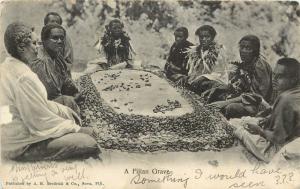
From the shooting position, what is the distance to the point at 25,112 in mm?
2387

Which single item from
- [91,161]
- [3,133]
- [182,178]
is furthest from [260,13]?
[3,133]

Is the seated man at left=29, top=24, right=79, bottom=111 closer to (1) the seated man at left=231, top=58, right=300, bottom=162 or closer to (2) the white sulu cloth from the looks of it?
(2) the white sulu cloth

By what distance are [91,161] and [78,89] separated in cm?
38

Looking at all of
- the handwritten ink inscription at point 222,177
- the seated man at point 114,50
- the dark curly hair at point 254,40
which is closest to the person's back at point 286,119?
the handwritten ink inscription at point 222,177

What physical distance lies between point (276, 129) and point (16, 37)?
56.4 inches

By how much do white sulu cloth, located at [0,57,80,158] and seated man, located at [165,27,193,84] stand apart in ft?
1.90

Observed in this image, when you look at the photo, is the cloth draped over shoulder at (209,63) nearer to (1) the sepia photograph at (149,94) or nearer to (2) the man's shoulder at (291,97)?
(1) the sepia photograph at (149,94)

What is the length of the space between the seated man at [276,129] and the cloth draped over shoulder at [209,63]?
29 cm

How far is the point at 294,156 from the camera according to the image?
2.50m

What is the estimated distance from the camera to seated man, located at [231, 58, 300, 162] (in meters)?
2.50

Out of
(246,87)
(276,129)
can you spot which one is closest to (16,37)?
(246,87)

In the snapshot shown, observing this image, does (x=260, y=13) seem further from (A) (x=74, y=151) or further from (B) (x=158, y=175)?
(A) (x=74, y=151)

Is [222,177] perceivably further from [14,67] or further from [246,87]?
[14,67]

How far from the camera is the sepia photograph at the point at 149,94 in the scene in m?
2.41
